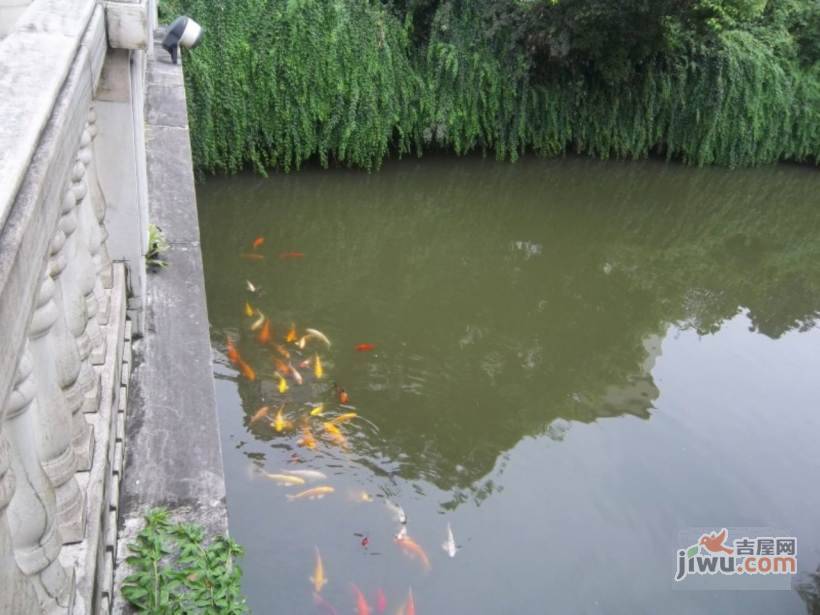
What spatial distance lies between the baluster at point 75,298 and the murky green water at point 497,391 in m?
2.58

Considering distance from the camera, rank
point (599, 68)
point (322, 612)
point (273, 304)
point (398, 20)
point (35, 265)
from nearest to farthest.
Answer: point (35, 265) → point (322, 612) → point (273, 304) → point (398, 20) → point (599, 68)

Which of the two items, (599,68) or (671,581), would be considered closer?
(671,581)

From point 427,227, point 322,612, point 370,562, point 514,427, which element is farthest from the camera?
point 427,227

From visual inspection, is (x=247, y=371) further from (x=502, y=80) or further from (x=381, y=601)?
(x=502, y=80)

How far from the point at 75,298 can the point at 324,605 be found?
2.88 metres

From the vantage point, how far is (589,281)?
353 inches

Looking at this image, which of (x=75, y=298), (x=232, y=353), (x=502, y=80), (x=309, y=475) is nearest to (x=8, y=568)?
(x=75, y=298)

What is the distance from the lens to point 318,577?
4523 millimetres

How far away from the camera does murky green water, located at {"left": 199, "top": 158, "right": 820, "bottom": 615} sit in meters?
4.82

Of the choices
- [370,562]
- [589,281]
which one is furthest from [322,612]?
[589,281]

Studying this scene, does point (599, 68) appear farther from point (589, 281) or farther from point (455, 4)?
point (589, 281)

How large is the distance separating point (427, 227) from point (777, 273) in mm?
4629

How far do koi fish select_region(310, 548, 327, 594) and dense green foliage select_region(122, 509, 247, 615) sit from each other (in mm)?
2050

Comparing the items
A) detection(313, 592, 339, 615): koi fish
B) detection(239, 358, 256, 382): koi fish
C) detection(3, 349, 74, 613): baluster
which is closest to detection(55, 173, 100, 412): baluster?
detection(3, 349, 74, 613): baluster
